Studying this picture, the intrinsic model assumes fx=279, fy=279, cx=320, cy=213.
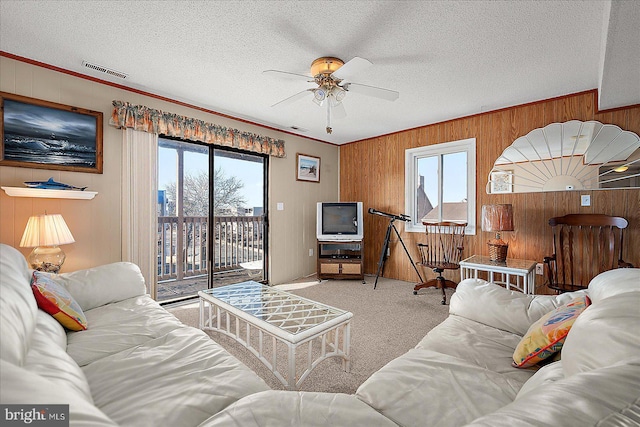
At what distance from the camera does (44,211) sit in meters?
2.47

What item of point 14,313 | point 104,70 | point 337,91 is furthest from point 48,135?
point 337,91

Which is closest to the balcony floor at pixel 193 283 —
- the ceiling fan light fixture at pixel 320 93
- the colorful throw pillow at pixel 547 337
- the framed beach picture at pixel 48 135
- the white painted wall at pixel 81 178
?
the white painted wall at pixel 81 178

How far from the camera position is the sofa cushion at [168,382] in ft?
3.05

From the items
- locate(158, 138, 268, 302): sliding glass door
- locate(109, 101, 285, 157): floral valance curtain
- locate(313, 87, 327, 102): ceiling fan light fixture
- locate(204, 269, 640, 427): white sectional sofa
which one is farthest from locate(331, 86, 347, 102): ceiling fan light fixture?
locate(204, 269, 640, 427): white sectional sofa

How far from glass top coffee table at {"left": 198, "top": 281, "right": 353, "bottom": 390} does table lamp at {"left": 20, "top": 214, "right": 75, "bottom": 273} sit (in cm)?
120

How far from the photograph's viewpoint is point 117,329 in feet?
5.10

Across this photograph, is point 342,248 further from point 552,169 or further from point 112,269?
point 112,269

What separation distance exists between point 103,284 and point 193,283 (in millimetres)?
2164

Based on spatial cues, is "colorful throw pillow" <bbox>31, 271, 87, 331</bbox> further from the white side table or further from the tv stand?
the white side table

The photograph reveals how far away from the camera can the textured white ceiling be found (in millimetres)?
1760

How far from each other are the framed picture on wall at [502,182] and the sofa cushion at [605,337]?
2.91 m

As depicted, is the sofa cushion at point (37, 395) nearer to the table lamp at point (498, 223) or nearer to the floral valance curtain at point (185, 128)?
the floral valance curtain at point (185, 128)

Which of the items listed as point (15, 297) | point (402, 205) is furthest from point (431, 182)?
point (15, 297)

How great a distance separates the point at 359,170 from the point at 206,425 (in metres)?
4.56
